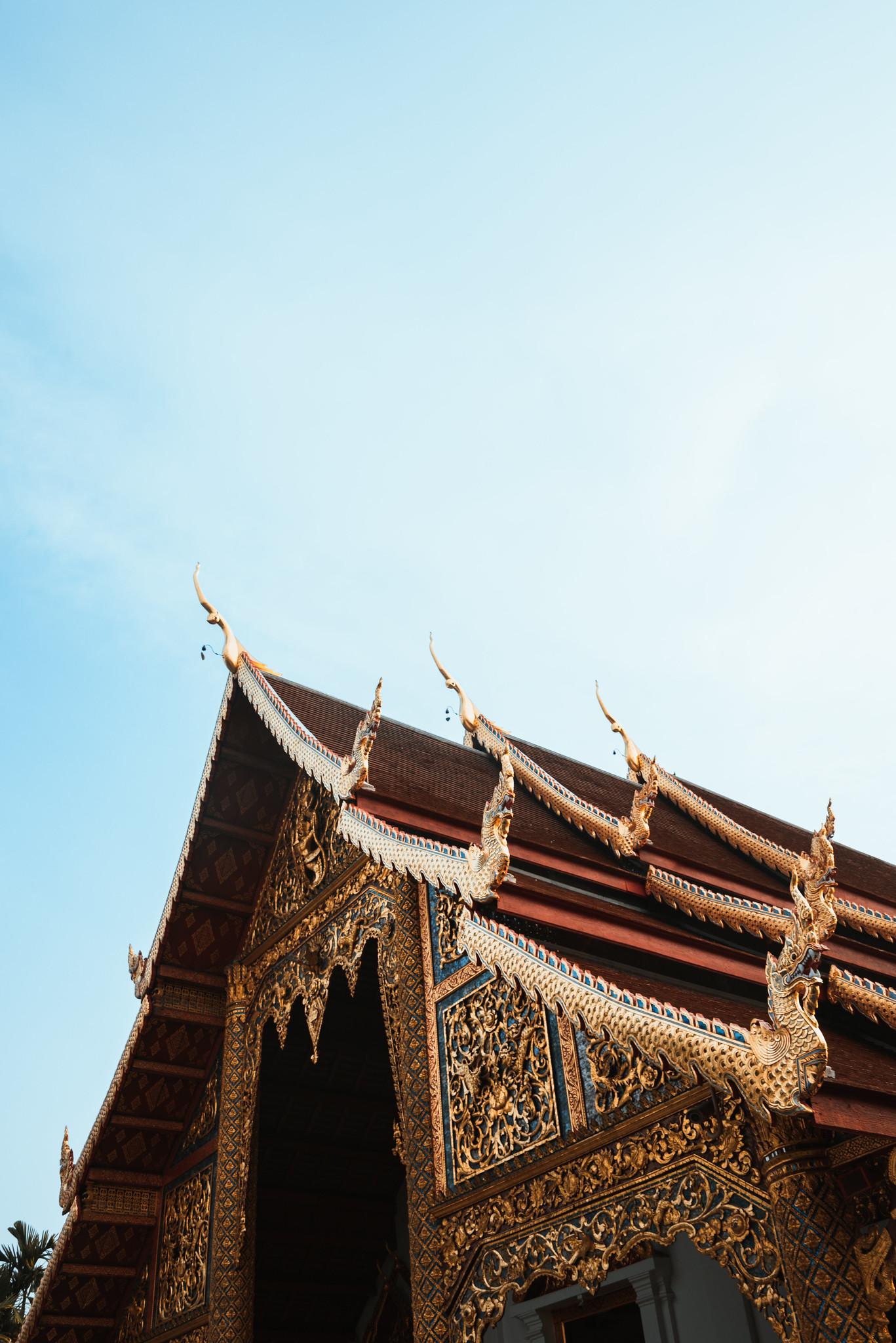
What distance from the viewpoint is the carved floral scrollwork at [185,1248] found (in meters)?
7.23

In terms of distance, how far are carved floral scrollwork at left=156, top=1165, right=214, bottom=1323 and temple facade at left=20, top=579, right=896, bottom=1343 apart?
3 centimetres

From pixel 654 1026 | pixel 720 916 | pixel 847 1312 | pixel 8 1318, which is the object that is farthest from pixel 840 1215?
pixel 8 1318

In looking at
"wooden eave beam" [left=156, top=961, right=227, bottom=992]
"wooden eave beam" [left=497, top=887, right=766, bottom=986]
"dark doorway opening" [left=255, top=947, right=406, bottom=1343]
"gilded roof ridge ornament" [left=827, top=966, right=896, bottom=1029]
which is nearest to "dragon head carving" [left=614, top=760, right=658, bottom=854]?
"wooden eave beam" [left=497, top=887, right=766, bottom=986]

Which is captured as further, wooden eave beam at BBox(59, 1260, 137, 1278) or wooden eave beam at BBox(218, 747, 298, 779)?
wooden eave beam at BBox(59, 1260, 137, 1278)

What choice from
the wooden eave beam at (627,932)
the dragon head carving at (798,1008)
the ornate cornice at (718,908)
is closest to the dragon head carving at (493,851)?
the wooden eave beam at (627,932)

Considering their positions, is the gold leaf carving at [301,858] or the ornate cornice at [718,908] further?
the gold leaf carving at [301,858]

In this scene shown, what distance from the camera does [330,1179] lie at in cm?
925

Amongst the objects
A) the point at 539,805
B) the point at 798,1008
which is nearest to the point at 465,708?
the point at 539,805

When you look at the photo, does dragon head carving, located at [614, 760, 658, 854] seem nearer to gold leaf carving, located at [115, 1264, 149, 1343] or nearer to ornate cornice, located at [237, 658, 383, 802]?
ornate cornice, located at [237, 658, 383, 802]

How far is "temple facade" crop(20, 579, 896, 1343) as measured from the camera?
3295 millimetres

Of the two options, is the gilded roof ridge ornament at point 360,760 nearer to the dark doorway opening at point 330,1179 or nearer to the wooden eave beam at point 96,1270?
the dark doorway opening at point 330,1179

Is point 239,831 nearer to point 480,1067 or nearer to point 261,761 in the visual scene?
point 261,761

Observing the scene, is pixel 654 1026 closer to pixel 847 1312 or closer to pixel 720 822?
pixel 847 1312

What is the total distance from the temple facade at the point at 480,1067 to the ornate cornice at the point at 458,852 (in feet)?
0.06
